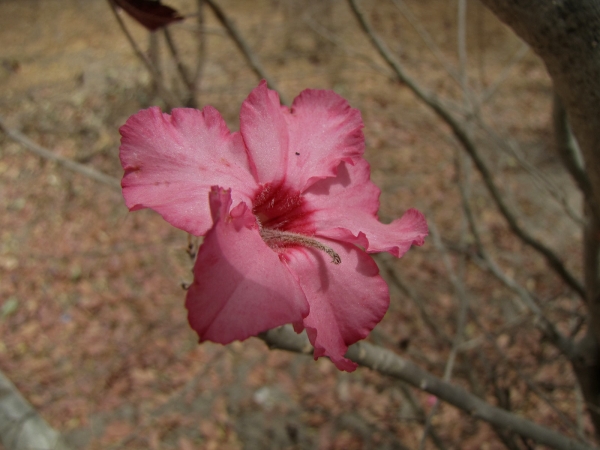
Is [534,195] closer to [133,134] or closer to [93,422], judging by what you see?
[93,422]

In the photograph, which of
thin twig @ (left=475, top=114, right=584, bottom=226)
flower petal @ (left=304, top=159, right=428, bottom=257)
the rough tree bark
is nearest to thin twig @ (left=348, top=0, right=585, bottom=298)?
thin twig @ (left=475, top=114, right=584, bottom=226)

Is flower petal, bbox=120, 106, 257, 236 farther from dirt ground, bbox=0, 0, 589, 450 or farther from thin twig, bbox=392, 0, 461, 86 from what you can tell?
thin twig, bbox=392, 0, 461, 86

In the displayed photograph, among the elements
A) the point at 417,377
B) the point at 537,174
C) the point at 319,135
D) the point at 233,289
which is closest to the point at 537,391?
the point at 417,377

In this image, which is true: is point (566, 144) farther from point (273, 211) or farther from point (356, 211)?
point (273, 211)

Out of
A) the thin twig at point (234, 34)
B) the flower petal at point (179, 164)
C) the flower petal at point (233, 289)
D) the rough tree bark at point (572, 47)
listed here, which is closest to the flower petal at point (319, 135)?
the flower petal at point (179, 164)

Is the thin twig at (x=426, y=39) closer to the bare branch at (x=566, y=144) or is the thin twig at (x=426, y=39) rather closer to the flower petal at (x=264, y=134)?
the bare branch at (x=566, y=144)

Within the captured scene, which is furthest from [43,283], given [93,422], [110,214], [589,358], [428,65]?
[428,65]
